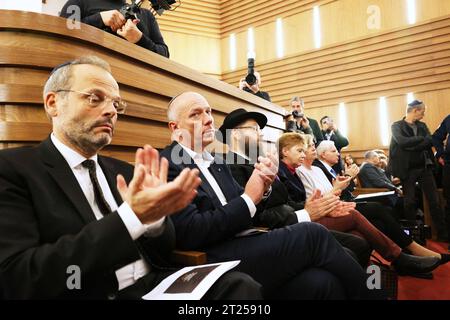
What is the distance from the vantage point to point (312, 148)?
3.03 meters

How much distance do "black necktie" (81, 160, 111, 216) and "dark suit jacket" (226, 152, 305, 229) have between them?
103 cm

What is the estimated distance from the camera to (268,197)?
2.02 m

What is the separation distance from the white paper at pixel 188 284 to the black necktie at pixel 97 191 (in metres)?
0.29

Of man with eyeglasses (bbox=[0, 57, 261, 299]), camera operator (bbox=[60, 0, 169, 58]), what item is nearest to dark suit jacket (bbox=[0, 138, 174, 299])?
man with eyeglasses (bbox=[0, 57, 261, 299])

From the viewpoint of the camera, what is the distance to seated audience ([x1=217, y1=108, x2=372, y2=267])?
6.54 ft

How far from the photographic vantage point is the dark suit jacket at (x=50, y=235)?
2.78ft

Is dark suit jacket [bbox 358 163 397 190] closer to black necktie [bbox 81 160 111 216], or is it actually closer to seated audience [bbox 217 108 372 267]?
seated audience [bbox 217 108 372 267]

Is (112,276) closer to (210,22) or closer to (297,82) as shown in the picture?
(297,82)

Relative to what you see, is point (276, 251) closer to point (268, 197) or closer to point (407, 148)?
point (268, 197)

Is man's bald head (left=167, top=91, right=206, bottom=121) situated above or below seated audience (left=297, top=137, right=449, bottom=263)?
above

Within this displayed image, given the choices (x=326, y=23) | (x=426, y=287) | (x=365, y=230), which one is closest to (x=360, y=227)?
(x=365, y=230)

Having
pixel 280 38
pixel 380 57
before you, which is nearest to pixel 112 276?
pixel 380 57

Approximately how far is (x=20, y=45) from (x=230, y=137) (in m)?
1.26

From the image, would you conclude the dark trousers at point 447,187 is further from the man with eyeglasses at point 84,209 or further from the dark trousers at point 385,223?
the man with eyeglasses at point 84,209
